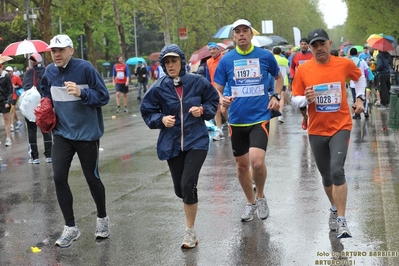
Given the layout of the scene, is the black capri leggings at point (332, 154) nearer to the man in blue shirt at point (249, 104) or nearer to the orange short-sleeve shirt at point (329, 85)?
the orange short-sleeve shirt at point (329, 85)

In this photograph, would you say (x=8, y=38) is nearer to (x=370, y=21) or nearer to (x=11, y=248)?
(x=370, y=21)

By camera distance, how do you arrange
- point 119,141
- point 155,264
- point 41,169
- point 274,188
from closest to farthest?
1. point 155,264
2. point 274,188
3. point 41,169
4. point 119,141

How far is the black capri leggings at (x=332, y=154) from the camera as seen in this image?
6.43m

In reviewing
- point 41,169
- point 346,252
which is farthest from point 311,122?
point 41,169

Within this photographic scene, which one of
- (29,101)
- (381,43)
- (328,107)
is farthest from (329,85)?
(381,43)

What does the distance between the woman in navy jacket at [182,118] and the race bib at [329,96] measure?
0.97 metres

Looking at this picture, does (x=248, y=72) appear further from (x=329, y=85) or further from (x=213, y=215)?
(x=213, y=215)

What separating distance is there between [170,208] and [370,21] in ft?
120

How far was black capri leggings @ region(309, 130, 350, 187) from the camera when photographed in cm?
643

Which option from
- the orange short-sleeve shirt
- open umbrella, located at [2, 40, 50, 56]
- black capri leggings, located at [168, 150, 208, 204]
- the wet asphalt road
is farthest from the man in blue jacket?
open umbrella, located at [2, 40, 50, 56]

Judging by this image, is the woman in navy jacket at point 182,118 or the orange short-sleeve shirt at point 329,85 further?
the orange short-sleeve shirt at point 329,85

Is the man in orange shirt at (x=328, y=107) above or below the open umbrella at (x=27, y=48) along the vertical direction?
below

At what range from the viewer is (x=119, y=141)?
50.8 feet

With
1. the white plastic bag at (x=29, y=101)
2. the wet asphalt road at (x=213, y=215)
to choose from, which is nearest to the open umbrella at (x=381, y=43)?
the wet asphalt road at (x=213, y=215)
